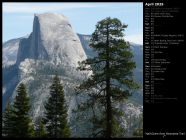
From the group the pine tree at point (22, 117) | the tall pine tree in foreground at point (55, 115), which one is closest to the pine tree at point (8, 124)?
the pine tree at point (22, 117)

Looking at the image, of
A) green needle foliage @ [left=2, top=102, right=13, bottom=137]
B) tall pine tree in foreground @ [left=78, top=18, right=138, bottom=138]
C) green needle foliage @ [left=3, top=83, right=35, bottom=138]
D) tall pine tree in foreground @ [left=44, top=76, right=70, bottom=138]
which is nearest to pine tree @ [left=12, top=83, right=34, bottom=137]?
green needle foliage @ [left=3, top=83, right=35, bottom=138]

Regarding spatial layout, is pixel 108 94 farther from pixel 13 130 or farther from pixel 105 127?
pixel 13 130

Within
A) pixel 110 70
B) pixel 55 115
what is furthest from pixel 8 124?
pixel 110 70

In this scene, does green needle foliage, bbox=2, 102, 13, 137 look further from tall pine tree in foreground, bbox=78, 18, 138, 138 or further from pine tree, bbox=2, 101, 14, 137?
tall pine tree in foreground, bbox=78, 18, 138, 138

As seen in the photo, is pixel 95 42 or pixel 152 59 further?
pixel 95 42

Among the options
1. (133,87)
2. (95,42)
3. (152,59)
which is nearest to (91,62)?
(95,42)

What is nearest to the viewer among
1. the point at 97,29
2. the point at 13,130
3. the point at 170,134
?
the point at 170,134

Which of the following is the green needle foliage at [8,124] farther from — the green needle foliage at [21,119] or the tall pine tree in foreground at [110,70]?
the tall pine tree in foreground at [110,70]

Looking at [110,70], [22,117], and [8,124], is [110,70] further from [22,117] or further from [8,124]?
[8,124]
